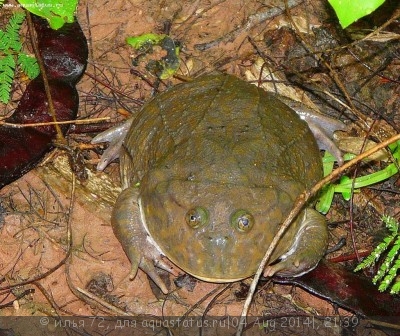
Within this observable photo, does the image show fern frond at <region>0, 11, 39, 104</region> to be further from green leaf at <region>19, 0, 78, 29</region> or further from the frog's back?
the frog's back

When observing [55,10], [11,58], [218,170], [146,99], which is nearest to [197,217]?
[218,170]

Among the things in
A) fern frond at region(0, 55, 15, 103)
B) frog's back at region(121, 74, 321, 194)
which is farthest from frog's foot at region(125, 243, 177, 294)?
fern frond at region(0, 55, 15, 103)

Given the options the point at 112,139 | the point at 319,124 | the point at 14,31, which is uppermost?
the point at 14,31

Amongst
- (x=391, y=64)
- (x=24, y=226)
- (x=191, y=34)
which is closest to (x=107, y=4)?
(x=191, y=34)

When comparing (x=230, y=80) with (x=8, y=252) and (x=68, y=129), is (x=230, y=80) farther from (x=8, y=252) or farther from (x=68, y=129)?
(x=8, y=252)

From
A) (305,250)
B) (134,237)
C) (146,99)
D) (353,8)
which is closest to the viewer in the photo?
(353,8)

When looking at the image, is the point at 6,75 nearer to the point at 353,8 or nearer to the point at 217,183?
the point at 217,183

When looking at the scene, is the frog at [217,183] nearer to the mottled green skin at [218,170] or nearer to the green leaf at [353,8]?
the mottled green skin at [218,170]
